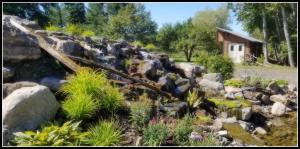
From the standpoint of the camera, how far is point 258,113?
11.9 metres

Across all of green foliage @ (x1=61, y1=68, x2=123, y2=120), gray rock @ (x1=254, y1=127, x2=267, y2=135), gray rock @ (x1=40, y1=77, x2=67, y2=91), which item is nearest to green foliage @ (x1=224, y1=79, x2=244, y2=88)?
gray rock @ (x1=254, y1=127, x2=267, y2=135)

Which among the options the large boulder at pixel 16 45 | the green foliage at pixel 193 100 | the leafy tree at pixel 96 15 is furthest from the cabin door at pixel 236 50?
the large boulder at pixel 16 45

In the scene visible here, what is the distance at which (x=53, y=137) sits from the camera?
5.63 m

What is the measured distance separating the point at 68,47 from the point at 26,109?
4.50 meters

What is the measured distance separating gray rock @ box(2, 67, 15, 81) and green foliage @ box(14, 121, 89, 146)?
2.19 meters

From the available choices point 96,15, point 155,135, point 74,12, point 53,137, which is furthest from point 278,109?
point 96,15

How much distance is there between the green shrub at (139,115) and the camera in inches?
286

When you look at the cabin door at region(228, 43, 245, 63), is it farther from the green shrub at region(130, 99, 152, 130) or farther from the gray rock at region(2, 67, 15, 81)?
the gray rock at region(2, 67, 15, 81)

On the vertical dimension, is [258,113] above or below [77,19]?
below

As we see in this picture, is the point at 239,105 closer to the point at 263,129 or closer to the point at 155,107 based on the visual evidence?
the point at 263,129

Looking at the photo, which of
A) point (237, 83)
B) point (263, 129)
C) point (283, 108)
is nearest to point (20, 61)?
point (263, 129)

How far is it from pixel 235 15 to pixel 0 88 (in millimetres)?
35816

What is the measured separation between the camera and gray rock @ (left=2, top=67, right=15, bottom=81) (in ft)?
25.4

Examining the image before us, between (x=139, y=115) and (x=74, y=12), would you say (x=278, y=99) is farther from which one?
(x=74, y=12)
